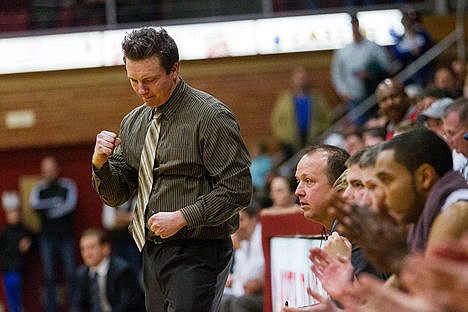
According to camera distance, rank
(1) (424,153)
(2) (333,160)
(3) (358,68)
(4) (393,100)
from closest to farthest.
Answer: (1) (424,153)
(2) (333,160)
(4) (393,100)
(3) (358,68)

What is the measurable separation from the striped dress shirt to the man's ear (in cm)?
135

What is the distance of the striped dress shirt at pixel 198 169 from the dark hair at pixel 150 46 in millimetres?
208

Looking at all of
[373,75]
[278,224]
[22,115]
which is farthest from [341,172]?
[22,115]

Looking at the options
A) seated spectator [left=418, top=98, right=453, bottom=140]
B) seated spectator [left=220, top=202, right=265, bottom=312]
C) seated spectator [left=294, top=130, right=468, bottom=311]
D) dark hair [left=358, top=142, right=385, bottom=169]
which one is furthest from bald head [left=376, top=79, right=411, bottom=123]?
seated spectator [left=294, top=130, right=468, bottom=311]

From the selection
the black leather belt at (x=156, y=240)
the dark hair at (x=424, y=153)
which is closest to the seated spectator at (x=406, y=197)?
the dark hair at (x=424, y=153)

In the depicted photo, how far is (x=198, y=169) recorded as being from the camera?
14.7 feet

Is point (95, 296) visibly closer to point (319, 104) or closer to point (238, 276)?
point (238, 276)

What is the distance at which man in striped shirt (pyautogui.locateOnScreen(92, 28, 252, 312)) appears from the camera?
14.3 ft

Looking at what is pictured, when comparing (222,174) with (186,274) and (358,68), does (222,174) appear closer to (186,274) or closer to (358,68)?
(186,274)

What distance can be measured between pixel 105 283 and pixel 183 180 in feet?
13.7

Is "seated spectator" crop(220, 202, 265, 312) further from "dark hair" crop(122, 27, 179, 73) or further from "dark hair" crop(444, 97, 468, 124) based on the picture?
"dark hair" crop(122, 27, 179, 73)

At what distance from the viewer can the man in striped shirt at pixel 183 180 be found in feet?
14.3

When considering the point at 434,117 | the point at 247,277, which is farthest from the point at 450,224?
the point at 247,277

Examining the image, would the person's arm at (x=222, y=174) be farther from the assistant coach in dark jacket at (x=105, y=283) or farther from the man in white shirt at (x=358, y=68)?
the man in white shirt at (x=358, y=68)
